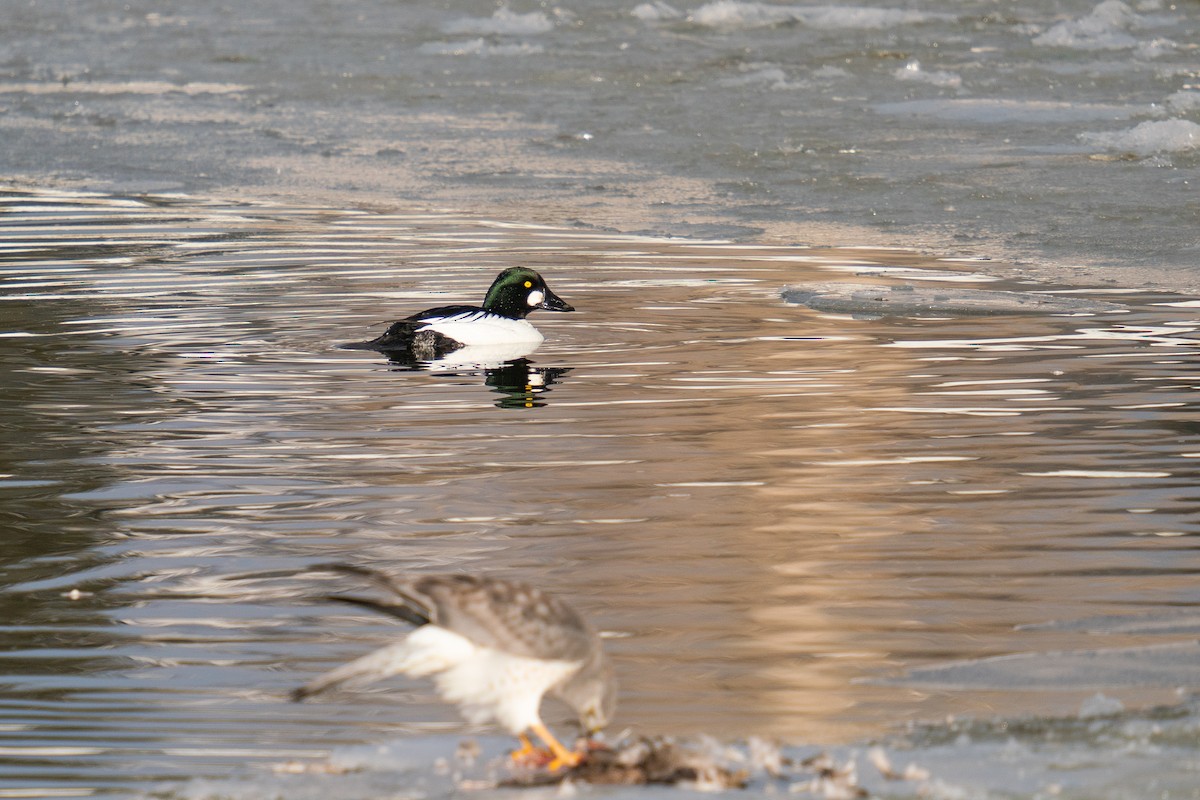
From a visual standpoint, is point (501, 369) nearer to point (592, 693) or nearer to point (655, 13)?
point (592, 693)

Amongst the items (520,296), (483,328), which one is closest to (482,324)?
(483,328)

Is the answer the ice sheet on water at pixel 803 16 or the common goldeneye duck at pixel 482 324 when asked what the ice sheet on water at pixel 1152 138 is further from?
the ice sheet on water at pixel 803 16

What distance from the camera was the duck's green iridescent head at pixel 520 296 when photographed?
10.1m

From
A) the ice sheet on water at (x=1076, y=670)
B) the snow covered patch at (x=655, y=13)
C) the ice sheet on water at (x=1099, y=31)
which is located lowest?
the ice sheet on water at (x=1076, y=670)

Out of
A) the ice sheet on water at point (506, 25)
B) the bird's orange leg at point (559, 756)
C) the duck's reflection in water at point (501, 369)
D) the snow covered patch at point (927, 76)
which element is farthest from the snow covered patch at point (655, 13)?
the bird's orange leg at point (559, 756)

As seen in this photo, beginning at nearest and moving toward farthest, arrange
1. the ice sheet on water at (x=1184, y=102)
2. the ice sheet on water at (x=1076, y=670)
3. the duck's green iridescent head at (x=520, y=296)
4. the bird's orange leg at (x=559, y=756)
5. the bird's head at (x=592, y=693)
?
1. the bird's orange leg at (x=559, y=756)
2. the bird's head at (x=592, y=693)
3. the ice sheet on water at (x=1076, y=670)
4. the duck's green iridescent head at (x=520, y=296)
5. the ice sheet on water at (x=1184, y=102)

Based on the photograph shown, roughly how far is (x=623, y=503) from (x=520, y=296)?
387 centimetres

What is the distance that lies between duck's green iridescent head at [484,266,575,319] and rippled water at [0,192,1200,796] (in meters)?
0.26

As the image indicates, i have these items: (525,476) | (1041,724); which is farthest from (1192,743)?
(525,476)

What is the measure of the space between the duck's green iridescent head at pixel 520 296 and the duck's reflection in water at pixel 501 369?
0.85 ft

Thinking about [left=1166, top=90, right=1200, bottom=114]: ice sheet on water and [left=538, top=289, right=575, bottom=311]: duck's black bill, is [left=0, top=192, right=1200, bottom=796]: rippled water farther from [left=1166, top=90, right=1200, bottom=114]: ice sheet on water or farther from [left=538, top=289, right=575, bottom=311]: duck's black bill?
[left=1166, top=90, right=1200, bottom=114]: ice sheet on water

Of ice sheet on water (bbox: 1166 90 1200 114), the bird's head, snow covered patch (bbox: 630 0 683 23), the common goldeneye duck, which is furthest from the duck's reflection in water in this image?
snow covered patch (bbox: 630 0 683 23)

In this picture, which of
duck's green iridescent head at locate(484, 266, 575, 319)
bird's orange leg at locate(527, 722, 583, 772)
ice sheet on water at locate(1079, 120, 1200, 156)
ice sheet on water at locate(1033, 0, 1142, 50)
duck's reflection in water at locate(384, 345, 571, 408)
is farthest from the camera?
ice sheet on water at locate(1033, 0, 1142, 50)

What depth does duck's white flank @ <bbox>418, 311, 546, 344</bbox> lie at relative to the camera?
9680 mm
